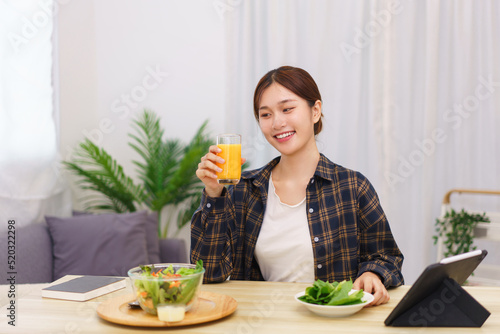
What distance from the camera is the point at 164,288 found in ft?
4.03

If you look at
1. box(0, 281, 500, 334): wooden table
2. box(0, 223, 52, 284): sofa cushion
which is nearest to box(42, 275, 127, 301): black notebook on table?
box(0, 281, 500, 334): wooden table

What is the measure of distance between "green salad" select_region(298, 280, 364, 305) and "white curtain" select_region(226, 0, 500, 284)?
237cm

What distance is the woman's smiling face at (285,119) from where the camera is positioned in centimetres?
192

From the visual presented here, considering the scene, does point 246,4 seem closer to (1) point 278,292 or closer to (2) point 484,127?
(2) point 484,127

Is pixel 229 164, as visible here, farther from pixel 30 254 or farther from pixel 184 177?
pixel 184 177

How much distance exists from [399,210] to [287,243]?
1.97 metres

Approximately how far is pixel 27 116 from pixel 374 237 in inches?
87.2

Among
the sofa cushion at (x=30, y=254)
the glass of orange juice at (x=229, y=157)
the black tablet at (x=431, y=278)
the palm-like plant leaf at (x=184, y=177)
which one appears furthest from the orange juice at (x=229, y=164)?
the palm-like plant leaf at (x=184, y=177)

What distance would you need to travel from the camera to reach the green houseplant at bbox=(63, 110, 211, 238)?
3.41 meters

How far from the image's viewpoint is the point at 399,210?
11.9 ft

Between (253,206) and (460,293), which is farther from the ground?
(253,206)

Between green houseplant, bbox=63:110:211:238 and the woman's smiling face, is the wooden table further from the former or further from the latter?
green houseplant, bbox=63:110:211:238

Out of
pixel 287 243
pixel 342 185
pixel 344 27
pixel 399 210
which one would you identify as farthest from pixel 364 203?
pixel 344 27

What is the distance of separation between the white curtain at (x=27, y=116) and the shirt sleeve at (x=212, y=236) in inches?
62.4
